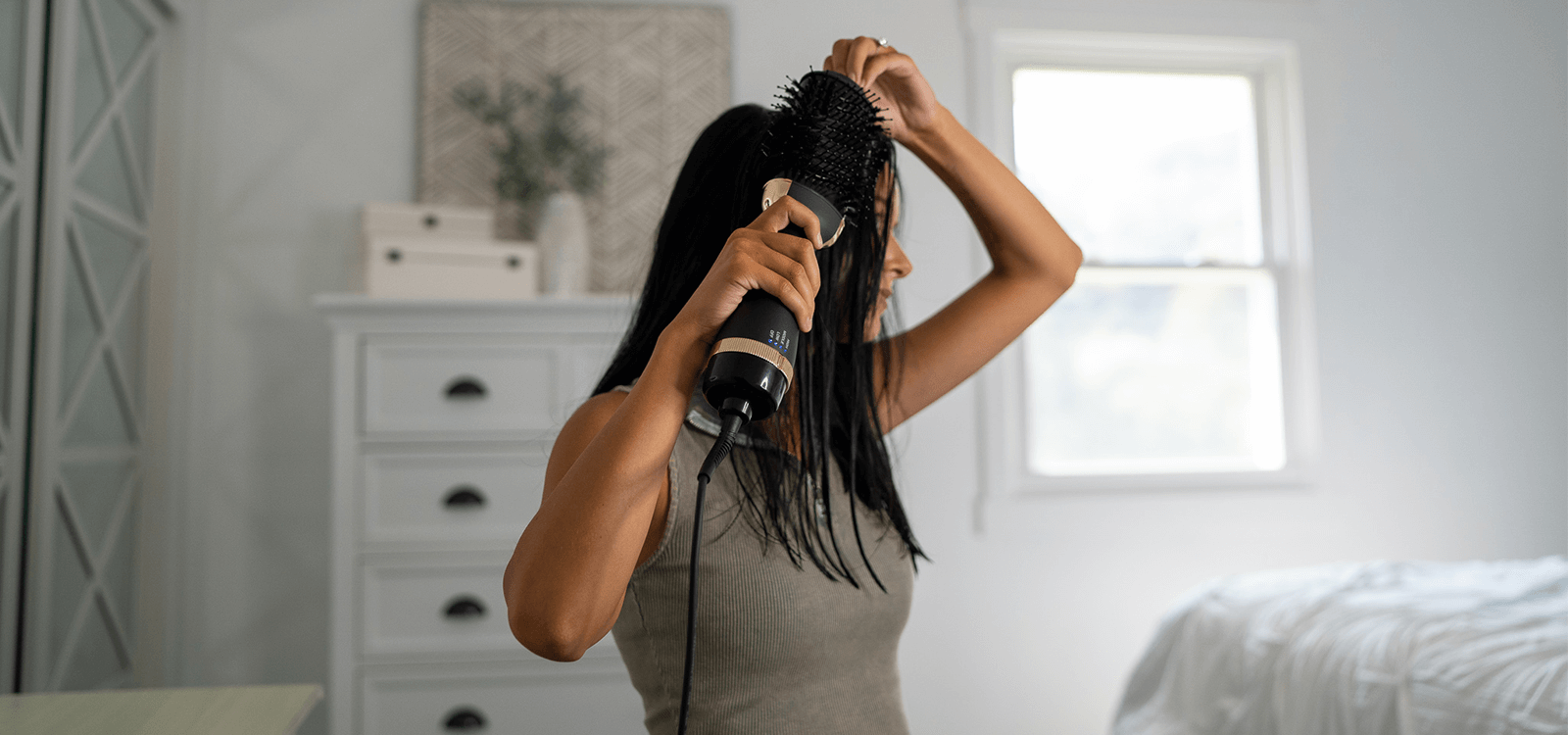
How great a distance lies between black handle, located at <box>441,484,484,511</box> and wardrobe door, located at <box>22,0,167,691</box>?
675 millimetres

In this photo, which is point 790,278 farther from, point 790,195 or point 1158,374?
point 1158,374

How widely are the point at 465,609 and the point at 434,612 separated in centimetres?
6

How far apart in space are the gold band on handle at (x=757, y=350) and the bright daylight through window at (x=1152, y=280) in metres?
2.07

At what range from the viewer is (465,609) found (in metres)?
1.68

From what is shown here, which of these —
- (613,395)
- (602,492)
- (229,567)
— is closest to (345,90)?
(229,567)

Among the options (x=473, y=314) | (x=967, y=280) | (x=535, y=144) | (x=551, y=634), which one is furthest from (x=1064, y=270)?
(x=535, y=144)

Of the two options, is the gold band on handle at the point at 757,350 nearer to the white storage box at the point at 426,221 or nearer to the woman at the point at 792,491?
the woman at the point at 792,491

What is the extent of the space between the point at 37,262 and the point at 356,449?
64cm

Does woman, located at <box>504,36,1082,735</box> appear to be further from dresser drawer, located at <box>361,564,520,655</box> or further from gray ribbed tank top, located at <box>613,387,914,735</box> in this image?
dresser drawer, located at <box>361,564,520,655</box>

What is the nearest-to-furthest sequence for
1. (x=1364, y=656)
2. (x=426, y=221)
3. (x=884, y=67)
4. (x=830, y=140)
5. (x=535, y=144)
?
(x=830, y=140)
(x=884, y=67)
(x=1364, y=656)
(x=426, y=221)
(x=535, y=144)

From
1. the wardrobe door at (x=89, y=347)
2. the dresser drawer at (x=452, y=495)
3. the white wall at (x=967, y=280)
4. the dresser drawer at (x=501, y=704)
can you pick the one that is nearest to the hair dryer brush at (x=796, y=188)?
the dresser drawer at (x=452, y=495)

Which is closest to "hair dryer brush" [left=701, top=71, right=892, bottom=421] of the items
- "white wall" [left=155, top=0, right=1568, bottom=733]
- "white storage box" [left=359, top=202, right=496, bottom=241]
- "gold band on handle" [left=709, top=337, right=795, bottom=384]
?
"gold band on handle" [left=709, top=337, right=795, bottom=384]

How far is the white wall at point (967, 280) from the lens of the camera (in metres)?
2.09

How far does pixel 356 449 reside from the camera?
5.52 feet
